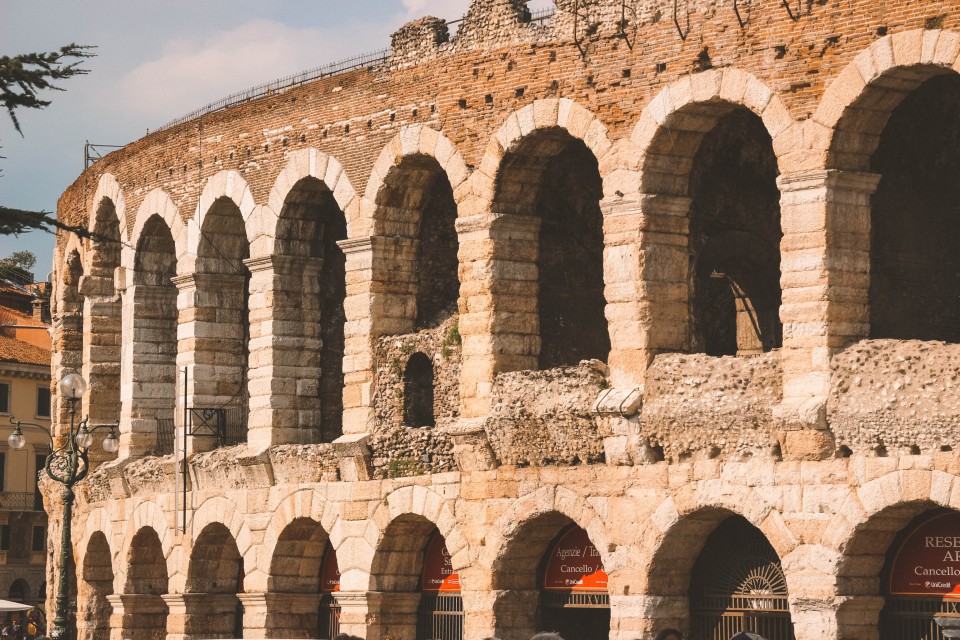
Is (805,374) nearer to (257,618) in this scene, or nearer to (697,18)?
(697,18)

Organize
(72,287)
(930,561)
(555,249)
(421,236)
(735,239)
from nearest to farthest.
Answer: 1. (930,561)
2. (555,249)
3. (735,239)
4. (421,236)
5. (72,287)

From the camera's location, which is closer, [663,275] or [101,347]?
[663,275]

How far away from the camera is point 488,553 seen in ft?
78.2

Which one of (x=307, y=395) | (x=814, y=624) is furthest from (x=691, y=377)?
(x=307, y=395)

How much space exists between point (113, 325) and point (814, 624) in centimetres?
1659

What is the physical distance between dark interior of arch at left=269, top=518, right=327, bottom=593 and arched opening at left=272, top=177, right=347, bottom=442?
4.29 ft

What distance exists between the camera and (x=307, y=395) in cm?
2805

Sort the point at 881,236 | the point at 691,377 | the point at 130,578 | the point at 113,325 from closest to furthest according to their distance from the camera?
the point at 691,377 < the point at 881,236 < the point at 130,578 < the point at 113,325

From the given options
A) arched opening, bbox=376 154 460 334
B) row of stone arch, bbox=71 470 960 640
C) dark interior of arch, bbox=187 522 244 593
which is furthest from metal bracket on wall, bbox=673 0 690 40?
dark interior of arch, bbox=187 522 244 593

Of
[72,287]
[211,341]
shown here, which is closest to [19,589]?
[72,287]

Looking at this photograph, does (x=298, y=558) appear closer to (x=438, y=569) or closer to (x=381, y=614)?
(x=381, y=614)

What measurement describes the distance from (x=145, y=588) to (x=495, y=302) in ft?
32.7

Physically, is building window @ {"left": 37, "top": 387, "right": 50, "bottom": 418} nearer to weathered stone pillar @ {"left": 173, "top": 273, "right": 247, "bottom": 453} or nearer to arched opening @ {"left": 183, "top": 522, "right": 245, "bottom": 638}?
weathered stone pillar @ {"left": 173, "top": 273, "right": 247, "bottom": 453}

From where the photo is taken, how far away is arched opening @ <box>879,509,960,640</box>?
66.2 feet
